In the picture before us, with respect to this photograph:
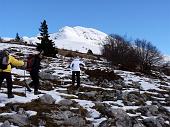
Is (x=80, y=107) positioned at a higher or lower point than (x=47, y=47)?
lower

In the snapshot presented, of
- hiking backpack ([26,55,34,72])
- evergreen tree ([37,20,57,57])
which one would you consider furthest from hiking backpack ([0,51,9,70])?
evergreen tree ([37,20,57,57])

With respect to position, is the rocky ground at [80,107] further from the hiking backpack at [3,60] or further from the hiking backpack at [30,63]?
the hiking backpack at [3,60]

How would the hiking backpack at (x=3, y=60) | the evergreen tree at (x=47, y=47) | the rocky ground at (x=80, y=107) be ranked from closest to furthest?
the rocky ground at (x=80, y=107)
the hiking backpack at (x=3, y=60)
the evergreen tree at (x=47, y=47)

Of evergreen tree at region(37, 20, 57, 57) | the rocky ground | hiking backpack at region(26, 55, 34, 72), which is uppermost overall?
evergreen tree at region(37, 20, 57, 57)

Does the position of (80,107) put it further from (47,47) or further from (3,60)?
(47,47)

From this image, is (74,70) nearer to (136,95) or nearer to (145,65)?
(136,95)

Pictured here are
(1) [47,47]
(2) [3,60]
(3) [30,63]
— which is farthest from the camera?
(1) [47,47]

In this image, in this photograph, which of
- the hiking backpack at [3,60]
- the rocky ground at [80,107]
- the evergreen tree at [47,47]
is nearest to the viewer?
the rocky ground at [80,107]

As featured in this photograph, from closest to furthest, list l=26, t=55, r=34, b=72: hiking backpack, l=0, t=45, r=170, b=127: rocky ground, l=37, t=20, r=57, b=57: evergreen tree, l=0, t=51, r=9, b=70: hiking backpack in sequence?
1. l=0, t=45, r=170, b=127: rocky ground
2. l=0, t=51, r=9, b=70: hiking backpack
3. l=26, t=55, r=34, b=72: hiking backpack
4. l=37, t=20, r=57, b=57: evergreen tree

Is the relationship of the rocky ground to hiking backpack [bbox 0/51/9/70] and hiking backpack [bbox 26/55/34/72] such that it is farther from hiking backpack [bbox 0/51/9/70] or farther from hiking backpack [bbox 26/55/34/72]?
hiking backpack [bbox 0/51/9/70]

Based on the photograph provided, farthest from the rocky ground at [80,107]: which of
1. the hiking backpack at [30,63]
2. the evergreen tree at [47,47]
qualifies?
the evergreen tree at [47,47]

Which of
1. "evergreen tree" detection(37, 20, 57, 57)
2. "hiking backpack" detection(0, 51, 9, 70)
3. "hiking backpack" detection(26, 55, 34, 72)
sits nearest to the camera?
"hiking backpack" detection(0, 51, 9, 70)

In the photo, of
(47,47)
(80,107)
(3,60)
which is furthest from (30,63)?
(47,47)

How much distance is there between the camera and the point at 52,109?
15922 millimetres
